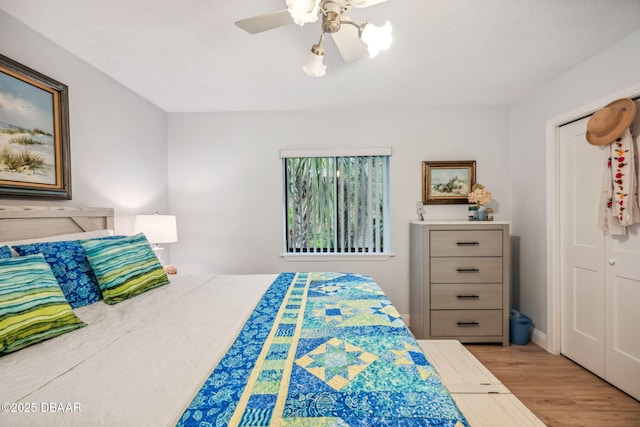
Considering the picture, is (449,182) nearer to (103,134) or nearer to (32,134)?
(103,134)

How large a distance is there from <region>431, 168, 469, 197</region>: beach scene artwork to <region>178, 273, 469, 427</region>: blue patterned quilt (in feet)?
7.10

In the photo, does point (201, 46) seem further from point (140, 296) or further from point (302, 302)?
point (302, 302)

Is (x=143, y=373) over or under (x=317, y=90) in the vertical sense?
under

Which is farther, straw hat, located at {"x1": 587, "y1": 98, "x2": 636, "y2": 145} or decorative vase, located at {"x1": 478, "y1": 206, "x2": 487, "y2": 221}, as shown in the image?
decorative vase, located at {"x1": 478, "y1": 206, "x2": 487, "y2": 221}

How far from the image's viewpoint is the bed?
676 mm

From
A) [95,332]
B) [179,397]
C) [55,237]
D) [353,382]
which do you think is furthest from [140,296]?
[353,382]

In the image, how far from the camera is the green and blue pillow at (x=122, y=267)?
153 centimetres

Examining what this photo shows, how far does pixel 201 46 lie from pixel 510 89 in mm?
2767

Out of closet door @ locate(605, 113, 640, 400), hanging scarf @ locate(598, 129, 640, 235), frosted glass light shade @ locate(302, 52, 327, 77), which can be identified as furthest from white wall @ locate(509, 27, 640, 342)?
frosted glass light shade @ locate(302, 52, 327, 77)

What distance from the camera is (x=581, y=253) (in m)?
2.25

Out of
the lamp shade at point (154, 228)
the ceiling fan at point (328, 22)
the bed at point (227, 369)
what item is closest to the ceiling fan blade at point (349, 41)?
the ceiling fan at point (328, 22)

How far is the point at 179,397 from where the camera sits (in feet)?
2.42

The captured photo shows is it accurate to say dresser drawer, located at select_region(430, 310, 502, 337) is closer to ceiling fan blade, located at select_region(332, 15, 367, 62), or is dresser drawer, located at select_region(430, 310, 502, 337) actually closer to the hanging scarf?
the hanging scarf

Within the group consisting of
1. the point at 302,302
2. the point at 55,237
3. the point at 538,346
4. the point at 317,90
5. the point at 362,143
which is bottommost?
the point at 538,346
